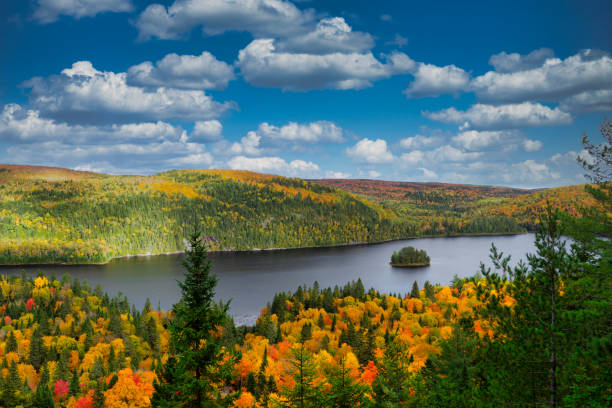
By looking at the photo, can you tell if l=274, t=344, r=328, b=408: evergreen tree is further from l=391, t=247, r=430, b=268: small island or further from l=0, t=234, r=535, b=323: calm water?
l=391, t=247, r=430, b=268: small island

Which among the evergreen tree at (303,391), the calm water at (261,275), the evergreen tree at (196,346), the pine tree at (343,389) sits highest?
the evergreen tree at (196,346)

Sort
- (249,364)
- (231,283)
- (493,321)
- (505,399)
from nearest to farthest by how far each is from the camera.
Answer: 1. (505,399)
2. (493,321)
3. (249,364)
4. (231,283)

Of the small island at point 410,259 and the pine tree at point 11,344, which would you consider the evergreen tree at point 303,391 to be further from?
the small island at point 410,259

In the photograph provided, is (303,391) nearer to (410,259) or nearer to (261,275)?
(261,275)

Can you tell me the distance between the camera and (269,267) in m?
176

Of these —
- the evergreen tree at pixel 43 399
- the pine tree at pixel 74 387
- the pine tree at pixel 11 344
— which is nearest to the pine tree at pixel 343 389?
the evergreen tree at pixel 43 399

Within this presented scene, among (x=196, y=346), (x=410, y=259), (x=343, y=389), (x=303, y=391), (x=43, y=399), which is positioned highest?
(x=196, y=346)

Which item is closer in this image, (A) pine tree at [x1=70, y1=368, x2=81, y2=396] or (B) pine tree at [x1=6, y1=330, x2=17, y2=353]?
(A) pine tree at [x1=70, y1=368, x2=81, y2=396]

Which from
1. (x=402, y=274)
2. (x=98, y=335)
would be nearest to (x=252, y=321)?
(x=98, y=335)

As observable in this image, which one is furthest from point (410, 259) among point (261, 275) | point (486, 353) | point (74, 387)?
point (486, 353)

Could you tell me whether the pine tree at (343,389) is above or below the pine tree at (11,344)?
above

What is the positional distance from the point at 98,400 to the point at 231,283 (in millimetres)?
84417

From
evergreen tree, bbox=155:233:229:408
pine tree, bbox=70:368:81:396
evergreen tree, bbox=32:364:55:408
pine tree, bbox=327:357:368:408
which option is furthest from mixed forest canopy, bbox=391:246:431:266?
evergreen tree, bbox=155:233:229:408

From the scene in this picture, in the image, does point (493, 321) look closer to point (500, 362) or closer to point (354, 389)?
point (500, 362)
